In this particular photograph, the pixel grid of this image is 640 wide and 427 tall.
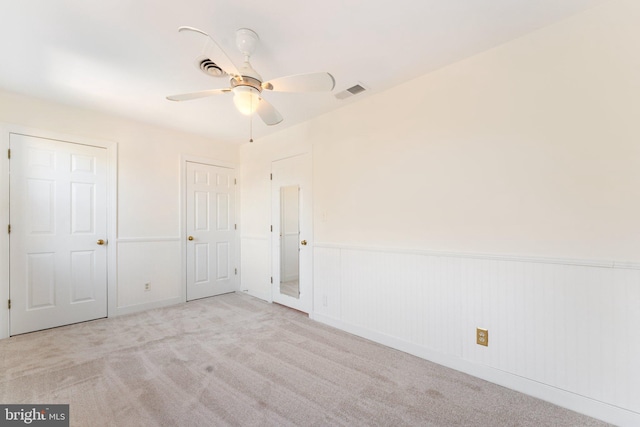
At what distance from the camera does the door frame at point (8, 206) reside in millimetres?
2805

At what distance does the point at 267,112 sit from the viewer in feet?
6.91

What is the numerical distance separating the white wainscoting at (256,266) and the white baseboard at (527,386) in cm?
201

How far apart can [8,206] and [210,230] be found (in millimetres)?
2185

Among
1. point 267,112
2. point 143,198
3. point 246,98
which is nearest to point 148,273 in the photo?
point 143,198

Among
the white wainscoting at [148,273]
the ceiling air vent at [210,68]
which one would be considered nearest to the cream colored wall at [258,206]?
the white wainscoting at [148,273]

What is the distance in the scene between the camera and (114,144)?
138 inches

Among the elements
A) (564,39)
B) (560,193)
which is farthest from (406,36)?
(560,193)

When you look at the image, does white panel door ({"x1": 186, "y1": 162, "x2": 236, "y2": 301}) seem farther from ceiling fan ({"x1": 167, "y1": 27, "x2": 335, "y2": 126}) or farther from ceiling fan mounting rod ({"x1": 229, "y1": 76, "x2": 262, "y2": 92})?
ceiling fan mounting rod ({"x1": 229, "y1": 76, "x2": 262, "y2": 92})

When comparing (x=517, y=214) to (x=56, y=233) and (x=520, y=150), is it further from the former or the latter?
(x=56, y=233)

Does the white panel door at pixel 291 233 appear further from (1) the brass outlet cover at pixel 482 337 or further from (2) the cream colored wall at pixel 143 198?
(1) the brass outlet cover at pixel 482 337

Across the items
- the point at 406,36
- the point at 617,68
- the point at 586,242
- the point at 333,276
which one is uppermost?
the point at 406,36

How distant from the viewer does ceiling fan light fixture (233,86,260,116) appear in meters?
1.79

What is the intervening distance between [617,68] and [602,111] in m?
0.25

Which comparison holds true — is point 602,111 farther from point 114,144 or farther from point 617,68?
point 114,144
